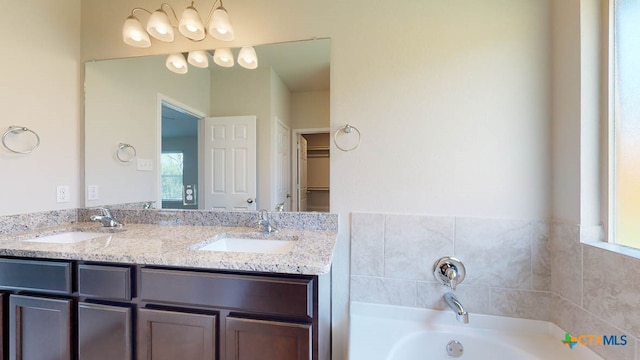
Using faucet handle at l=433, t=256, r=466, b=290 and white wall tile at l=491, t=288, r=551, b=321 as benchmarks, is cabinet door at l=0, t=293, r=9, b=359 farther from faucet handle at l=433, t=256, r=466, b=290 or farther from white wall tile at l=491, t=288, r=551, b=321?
white wall tile at l=491, t=288, r=551, b=321

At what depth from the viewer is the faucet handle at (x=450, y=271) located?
1.25 meters

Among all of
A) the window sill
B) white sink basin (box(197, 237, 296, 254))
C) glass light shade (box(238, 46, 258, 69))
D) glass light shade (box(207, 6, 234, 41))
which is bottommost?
white sink basin (box(197, 237, 296, 254))

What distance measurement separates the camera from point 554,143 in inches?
48.1

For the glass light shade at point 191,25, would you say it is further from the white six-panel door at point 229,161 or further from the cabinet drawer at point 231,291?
the cabinet drawer at point 231,291

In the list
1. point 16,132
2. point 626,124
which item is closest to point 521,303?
point 626,124

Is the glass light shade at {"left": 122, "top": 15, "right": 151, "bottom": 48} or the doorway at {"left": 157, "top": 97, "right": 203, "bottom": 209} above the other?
the glass light shade at {"left": 122, "top": 15, "right": 151, "bottom": 48}

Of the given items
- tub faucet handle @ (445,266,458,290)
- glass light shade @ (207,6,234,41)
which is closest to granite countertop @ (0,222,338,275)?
tub faucet handle @ (445,266,458,290)

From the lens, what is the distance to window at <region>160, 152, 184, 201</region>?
1.64 metres

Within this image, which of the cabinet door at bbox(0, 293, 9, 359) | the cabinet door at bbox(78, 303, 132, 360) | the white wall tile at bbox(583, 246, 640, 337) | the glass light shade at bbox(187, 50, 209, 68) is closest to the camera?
the white wall tile at bbox(583, 246, 640, 337)

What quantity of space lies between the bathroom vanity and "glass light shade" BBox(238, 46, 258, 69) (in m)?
1.10

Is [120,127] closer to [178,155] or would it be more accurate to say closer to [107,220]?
[178,155]

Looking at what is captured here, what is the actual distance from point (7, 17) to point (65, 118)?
0.56 metres

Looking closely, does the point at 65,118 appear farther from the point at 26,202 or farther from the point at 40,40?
the point at 26,202

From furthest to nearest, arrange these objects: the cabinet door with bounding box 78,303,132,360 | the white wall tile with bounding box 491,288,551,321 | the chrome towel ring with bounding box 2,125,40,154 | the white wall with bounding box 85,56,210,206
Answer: the white wall with bounding box 85,56,210,206
the chrome towel ring with bounding box 2,125,40,154
the white wall tile with bounding box 491,288,551,321
the cabinet door with bounding box 78,303,132,360
